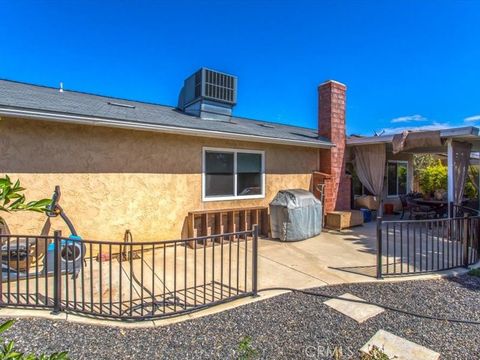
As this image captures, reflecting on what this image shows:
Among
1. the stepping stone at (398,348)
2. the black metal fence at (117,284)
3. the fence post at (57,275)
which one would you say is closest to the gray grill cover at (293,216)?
the black metal fence at (117,284)

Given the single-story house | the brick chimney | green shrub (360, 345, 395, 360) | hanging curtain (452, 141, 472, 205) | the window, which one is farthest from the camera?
the window

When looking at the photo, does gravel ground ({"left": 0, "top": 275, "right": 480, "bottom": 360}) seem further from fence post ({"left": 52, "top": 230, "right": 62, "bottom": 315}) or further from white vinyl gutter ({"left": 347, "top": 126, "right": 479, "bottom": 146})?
white vinyl gutter ({"left": 347, "top": 126, "right": 479, "bottom": 146})

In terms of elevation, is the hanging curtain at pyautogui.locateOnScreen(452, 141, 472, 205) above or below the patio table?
above

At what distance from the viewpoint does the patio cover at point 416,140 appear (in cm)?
803

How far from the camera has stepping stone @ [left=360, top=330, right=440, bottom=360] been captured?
2.67 m

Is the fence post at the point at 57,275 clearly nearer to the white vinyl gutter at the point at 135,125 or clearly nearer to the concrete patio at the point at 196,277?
the concrete patio at the point at 196,277

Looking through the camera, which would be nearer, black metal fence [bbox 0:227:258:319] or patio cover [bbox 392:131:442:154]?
black metal fence [bbox 0:227:258:319]

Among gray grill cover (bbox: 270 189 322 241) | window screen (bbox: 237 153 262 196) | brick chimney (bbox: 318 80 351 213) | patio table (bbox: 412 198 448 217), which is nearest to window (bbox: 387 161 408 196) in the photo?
patio table (bbox: 412 198 448 217)

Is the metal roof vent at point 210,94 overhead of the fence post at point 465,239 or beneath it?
overhead

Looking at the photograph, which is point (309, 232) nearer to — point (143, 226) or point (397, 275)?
point (397, 275)

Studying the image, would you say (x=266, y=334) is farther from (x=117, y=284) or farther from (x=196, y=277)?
(x=117, y=284)

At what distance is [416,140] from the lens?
8.37 m
